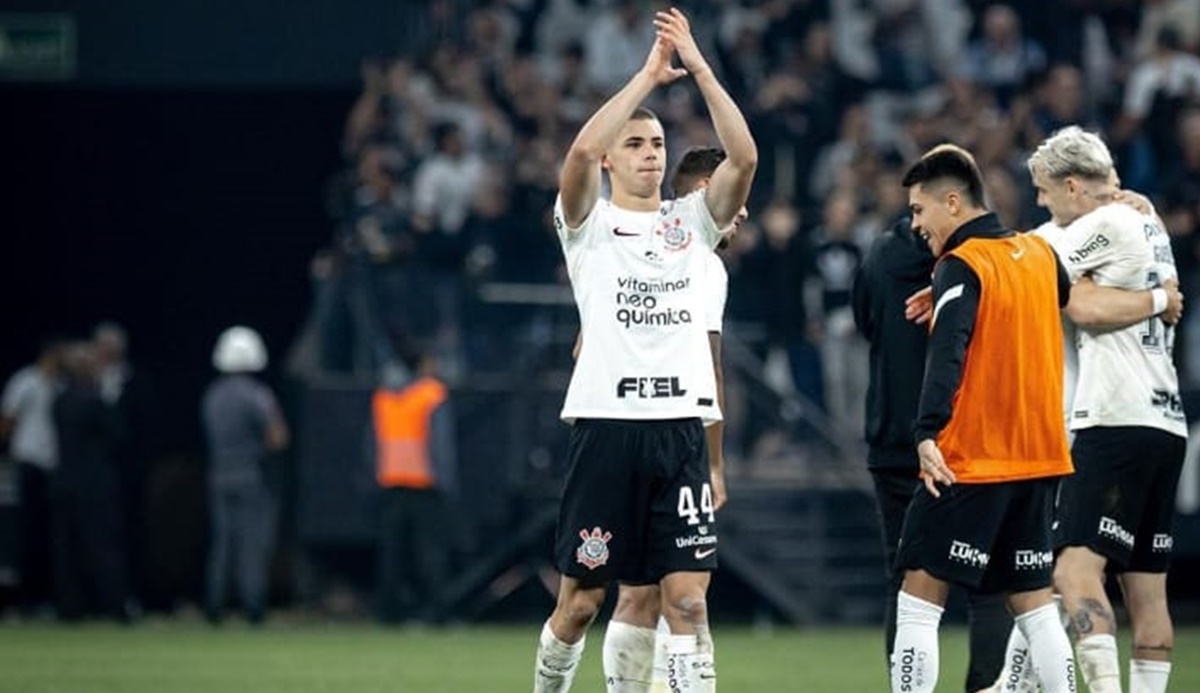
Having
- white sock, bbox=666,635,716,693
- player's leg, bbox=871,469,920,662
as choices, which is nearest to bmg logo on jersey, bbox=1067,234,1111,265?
player's leg, bbox=871,469,920,662

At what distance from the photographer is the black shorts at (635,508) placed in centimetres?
1179

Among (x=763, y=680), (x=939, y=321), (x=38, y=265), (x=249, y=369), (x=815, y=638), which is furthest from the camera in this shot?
(x=38, y=265)

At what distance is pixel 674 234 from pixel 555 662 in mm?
1994

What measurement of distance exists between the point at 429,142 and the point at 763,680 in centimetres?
1004

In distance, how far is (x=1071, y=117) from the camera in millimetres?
25172

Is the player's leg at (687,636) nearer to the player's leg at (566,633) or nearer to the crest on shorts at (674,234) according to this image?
the player's leg at (566,633)

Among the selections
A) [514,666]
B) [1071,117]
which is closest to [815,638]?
[514,666]

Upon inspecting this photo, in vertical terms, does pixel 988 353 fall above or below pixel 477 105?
below

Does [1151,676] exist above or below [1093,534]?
below

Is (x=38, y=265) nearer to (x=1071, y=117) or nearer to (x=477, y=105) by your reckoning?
(x=477, y=105)

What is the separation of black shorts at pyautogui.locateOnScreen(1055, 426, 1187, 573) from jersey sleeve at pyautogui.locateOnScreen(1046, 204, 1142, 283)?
0.84m

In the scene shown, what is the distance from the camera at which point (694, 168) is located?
A: 517 inches

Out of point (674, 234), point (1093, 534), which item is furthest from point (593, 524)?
point (1093, 534)

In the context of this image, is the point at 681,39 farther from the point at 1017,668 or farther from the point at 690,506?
the point at 1017,668
